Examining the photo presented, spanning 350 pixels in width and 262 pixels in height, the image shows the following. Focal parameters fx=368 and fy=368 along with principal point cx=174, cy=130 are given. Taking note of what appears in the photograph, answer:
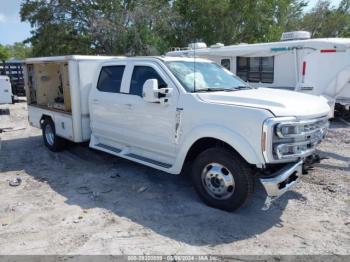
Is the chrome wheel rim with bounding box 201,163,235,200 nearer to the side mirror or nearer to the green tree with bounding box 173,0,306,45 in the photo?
the side mirror

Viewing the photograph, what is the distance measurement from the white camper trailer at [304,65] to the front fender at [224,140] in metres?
6.23

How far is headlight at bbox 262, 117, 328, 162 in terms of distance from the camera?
404cm

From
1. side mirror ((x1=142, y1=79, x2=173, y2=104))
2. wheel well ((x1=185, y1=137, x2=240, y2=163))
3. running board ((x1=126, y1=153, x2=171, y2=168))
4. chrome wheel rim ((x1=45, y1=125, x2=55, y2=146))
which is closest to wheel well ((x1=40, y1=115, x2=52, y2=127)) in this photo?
chrome wheel rim ((x1=45, y1=125, x2=55, y2=146))

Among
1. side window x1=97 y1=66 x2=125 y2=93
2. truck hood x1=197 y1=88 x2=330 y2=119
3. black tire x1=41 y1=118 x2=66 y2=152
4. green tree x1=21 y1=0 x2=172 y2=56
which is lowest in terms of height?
black tire x1=41 y1=118 x2=66 y2=152

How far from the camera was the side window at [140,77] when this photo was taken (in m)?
5.51

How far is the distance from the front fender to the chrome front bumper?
9.3 inches

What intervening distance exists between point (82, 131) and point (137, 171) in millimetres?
1401

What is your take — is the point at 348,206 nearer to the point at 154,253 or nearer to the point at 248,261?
the point at 248,261

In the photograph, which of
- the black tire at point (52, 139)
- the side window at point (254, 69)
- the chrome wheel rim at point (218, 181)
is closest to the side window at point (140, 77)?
the chrome wheel rim at point (218, 181)

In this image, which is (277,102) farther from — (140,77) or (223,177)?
(140,77)

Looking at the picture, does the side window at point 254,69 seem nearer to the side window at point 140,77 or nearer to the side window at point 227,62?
the side window at point 227,62

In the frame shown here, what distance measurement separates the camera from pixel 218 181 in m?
4.67

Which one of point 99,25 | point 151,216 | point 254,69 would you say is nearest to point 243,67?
point 254,69

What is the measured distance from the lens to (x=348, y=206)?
478 centimetres
